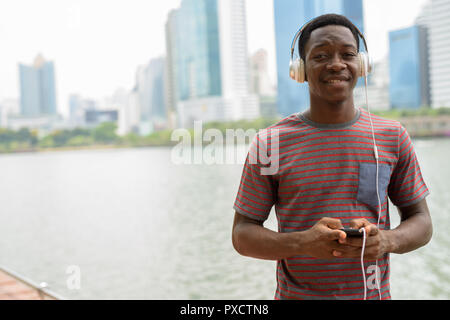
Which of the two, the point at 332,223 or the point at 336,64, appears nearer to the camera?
the point at 332,223

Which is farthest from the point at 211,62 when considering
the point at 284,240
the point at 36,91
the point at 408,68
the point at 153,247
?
the point at 284,240

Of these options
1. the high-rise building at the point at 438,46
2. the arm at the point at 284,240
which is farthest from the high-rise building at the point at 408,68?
the arm at the point at 284,240

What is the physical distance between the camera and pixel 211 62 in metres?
44.6

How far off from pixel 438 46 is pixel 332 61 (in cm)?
3564

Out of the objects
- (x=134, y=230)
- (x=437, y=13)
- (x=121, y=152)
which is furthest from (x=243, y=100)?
(x=134, y=230)

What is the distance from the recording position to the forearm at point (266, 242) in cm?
81

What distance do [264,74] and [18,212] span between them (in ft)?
86.5

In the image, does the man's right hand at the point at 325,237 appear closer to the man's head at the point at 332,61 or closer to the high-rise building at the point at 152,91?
the man's head at the point at 332,61

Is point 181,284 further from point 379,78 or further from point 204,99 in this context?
point 204,99

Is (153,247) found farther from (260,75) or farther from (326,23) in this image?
(260,75)

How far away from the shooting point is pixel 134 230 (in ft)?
39.8

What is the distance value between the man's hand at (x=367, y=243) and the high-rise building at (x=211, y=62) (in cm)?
3778

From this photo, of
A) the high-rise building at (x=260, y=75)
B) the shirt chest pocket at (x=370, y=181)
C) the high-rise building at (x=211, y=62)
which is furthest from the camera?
the high-rise building at (x=211, y=62)

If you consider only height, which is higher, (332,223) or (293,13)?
(293,13)
